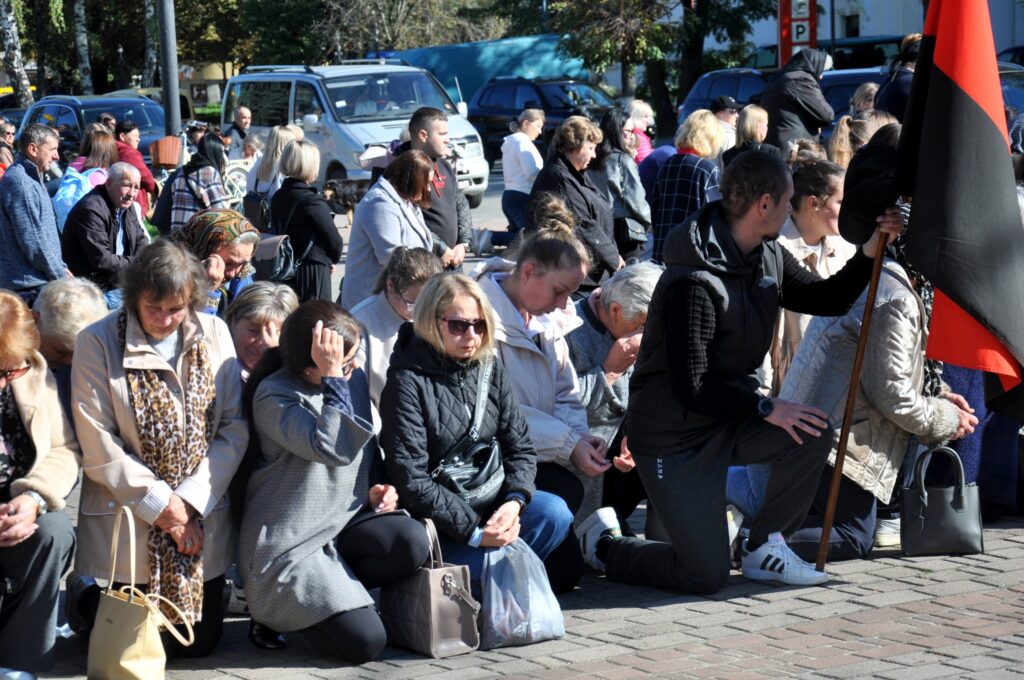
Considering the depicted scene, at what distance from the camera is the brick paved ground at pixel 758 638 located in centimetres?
511

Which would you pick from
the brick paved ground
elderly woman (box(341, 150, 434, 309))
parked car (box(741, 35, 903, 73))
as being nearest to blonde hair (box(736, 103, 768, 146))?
elderly woman (box(341, 150, 434, 309))

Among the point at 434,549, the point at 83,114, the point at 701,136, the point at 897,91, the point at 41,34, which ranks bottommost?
the point at 434,549

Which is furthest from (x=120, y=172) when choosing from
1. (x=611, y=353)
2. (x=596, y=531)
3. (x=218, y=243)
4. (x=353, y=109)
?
(x=353, y=109)

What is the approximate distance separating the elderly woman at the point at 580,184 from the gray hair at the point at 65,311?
407 cm

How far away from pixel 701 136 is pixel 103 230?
3.94 meters

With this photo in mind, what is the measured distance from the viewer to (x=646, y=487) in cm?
611

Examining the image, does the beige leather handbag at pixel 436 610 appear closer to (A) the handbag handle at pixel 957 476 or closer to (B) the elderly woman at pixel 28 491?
(B) the elderly woman at pixel 28 491

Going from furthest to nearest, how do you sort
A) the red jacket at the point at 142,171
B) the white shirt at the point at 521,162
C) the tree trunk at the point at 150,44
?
the tree trunk at the point at 150,44 → the red jacket at the point at 142,171 → the white shirt at the point at 521,162

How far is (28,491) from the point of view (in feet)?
16.3

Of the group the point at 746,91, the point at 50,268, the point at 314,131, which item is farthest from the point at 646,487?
the point at 746,91

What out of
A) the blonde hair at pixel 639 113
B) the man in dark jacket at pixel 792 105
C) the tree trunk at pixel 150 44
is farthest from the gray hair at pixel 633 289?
the tree trunk at pixel 150 44

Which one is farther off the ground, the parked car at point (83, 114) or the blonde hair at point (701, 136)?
the parked car at point (83, 114)

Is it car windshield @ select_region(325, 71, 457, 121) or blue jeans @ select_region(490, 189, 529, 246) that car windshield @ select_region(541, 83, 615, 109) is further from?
blue jeans @ select_region(490, 189, 529, 246)

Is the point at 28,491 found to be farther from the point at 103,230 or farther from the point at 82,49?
the point at 82,49
